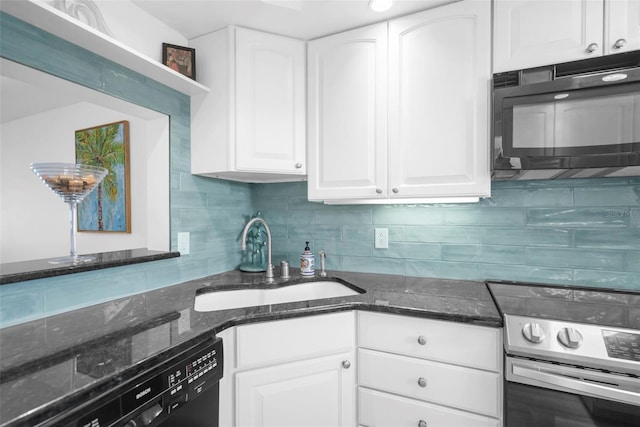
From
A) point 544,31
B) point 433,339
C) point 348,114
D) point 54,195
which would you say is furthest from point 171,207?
point 54,195

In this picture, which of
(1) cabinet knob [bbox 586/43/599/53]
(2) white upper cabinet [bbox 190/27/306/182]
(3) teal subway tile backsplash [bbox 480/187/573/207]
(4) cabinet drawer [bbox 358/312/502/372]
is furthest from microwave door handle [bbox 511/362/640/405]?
(2) white upper cabinet [bbox 190/27/306/182]

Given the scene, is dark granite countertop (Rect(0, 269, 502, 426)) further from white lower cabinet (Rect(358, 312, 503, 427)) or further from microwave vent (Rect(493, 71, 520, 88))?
microwave vent (Rect(493, 71, 520, 88))

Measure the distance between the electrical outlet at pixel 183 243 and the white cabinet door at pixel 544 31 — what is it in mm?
1700

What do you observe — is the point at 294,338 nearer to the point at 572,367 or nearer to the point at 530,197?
the point at 572,367

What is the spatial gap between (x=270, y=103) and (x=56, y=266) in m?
1.19

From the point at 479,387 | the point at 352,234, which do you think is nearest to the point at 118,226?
the point at 352,234

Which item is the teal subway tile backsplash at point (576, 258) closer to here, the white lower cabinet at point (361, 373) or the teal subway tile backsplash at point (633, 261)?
the teal subway tile backsplash at point (633, 261)

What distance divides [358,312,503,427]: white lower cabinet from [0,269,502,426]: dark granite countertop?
0.07 meters

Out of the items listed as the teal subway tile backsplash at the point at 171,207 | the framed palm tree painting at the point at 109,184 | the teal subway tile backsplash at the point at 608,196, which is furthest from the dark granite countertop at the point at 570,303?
the framed palm tree painting at the point at 109,184

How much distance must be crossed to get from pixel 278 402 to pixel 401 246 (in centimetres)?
103

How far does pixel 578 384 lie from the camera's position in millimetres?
963

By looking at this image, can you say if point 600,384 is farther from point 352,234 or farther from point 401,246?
point 352,234

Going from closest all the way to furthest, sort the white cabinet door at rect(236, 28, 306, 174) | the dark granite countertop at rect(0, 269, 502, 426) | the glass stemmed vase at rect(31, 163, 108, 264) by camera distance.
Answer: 1. the dark granite countertop at rect(0, 269, 502, 426)
2. the glass stemmed vase at rect(31, 163, 108, 264)
3. the white cabinet door at rect(236, 28, 306, 174)

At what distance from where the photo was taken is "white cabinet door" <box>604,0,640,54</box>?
45.8 inches
